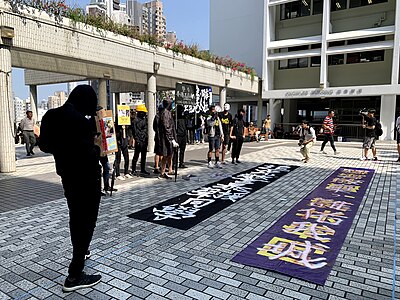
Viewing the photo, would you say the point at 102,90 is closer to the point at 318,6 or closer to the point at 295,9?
the point at 295,9

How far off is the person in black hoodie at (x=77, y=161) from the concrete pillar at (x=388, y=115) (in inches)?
852

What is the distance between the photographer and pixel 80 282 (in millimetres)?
2807

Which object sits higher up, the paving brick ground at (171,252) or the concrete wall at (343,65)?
the concrete wall at (343,65)

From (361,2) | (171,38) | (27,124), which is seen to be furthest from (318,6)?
(27,124)

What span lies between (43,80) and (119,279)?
1778 cm

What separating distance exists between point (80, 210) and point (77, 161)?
456mm

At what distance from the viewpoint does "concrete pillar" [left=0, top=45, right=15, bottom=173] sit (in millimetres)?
7754

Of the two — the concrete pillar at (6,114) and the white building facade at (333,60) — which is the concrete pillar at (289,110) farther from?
the concrete pillar at (6,114)

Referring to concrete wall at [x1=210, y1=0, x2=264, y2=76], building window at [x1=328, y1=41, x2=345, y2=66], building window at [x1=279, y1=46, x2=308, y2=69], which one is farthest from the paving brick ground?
concrete wall at [x1=210, y1=0, x2=264, y2=76]

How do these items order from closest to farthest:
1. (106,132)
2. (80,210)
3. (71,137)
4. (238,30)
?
(71,137) < (80,210) < (106,132) < (238,30)

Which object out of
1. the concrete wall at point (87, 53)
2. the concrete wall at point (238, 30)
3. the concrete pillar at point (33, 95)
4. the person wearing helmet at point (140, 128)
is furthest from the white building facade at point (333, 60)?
the person wearing helmet at point (140, 128)

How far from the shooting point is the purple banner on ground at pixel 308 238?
3.20m

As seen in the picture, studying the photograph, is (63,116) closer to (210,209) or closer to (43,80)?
(210,209)

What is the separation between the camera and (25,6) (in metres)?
8.11
